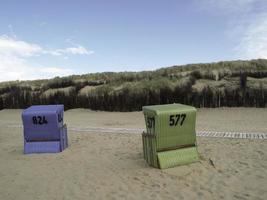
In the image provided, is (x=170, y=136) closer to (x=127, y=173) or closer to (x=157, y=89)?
(x=127, y=173)

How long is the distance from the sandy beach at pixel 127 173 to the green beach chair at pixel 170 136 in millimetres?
266

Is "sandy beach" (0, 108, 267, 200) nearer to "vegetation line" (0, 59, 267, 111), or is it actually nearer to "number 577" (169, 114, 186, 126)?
Result: "number 577" (169, 114, 186, 126)

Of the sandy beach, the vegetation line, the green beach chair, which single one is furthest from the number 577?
the vegetation line

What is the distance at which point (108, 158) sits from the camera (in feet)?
32.7

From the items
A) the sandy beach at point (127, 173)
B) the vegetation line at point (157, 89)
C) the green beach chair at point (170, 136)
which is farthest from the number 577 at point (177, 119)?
the vegetation line at point (157, 89)

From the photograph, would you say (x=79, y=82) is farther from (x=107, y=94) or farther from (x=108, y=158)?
(x=108, y=158)

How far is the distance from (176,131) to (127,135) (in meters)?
4.58

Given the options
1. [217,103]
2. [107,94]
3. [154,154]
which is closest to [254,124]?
[217,103]

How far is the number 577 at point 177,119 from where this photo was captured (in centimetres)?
858

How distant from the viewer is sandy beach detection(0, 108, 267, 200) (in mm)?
7105

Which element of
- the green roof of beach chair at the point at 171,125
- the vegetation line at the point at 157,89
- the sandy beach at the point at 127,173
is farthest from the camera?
the vegetation line at the point at 157,89

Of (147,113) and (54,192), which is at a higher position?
(147,113)

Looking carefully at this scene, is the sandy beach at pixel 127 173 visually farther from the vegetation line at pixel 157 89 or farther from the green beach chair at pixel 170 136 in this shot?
the vegetation line at pixel 157 89

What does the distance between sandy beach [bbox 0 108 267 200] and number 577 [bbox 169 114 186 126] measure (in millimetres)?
1064
